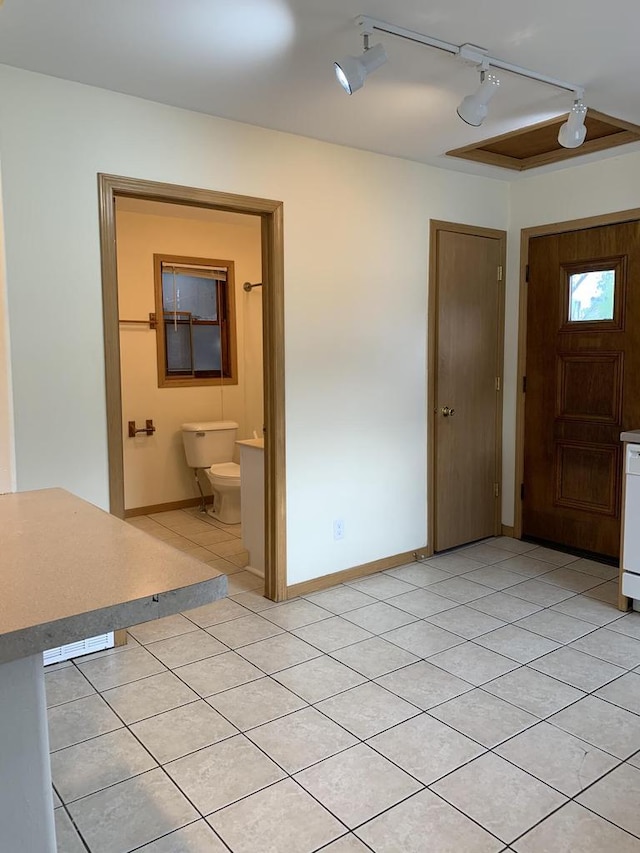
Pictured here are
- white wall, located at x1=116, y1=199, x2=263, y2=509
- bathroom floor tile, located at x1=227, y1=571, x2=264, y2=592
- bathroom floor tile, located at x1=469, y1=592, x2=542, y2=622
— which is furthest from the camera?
white wall, located at x1=116, y1=199, x2=263, y2=509

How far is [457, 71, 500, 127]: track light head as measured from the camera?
242 cm

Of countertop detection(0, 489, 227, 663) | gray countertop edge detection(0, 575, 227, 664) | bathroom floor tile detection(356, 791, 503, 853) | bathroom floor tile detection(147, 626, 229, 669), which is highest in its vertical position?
countertop detection(0, 489, 227, 663)

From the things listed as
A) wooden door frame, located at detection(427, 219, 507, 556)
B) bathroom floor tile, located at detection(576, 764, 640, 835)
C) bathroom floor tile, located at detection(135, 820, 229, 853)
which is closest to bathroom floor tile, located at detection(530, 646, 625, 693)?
bathroom floor tile, located at detection(576, 764, 640, 835)

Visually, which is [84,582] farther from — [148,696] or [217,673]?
[217,673]

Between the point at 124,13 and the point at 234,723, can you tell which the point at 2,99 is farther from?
the point at 234,723

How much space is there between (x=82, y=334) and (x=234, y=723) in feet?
5.39

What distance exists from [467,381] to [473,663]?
2011mm

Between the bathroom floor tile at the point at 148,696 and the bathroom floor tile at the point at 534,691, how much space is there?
1182 mm

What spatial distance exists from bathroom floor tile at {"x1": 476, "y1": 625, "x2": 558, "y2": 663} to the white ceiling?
237 centimetres

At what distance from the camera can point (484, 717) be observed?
2.34 m

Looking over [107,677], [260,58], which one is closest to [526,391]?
[260,58]

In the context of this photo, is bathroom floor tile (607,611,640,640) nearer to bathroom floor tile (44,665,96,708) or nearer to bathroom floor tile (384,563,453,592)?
bathroom floor tile (384,563,453,592)

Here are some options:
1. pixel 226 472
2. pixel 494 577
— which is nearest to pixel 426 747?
pixel 494 577

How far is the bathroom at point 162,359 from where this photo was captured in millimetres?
5070
